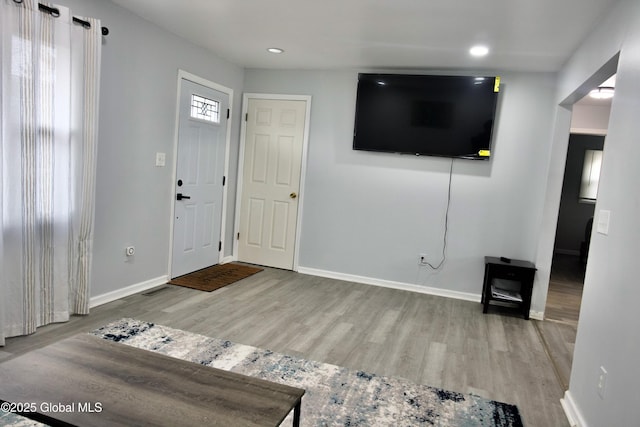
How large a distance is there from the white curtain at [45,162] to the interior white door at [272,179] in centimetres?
228

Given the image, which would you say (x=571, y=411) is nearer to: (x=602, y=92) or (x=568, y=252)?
(x=602, y=92)

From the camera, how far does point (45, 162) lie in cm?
275

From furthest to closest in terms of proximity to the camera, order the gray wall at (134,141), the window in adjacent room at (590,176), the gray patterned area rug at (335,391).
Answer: the window in adjacent room at (590,176) → the gray wall at (134,141) → the gray patterned area rug at (335,391)

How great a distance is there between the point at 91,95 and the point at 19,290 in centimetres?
141

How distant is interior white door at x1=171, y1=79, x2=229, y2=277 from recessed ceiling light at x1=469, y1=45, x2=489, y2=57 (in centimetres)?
268

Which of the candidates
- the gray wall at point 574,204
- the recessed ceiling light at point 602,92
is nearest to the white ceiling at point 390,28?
the recessed ceiling light at point 602,92

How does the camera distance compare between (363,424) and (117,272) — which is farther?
(117,272)

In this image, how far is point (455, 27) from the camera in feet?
10.3

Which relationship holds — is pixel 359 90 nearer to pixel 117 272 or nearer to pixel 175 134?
pixel 175 134

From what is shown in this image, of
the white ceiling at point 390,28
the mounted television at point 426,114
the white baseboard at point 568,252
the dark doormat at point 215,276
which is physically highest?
the white ceiling at point 390,28

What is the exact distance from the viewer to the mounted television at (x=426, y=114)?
14.0 ft

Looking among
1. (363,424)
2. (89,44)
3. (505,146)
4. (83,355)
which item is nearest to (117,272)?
(89,44)

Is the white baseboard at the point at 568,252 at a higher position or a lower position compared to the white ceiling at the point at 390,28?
lower

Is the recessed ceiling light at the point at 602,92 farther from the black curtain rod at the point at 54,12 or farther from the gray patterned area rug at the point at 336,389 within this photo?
the black curtain rod at the point at 54,12
